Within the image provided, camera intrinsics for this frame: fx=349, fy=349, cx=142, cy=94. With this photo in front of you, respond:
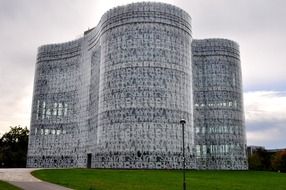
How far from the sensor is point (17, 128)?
10600 cm

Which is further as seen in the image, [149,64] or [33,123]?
[33,123]

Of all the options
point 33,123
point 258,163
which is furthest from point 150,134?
point 258,163

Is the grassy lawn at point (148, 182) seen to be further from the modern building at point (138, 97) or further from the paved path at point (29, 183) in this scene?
the modern building at point (138, 97)

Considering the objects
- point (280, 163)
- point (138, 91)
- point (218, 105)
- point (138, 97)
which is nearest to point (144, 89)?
point (138, 91)

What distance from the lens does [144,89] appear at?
70062 mm

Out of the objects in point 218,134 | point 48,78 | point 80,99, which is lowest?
point 218,134

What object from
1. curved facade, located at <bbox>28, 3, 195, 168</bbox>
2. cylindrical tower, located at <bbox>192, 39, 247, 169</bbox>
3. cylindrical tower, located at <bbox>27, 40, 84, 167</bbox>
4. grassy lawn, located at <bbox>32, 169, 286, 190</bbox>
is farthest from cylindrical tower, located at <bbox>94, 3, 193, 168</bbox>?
grassy lawn, located at <bbox>32, 169, 286, 190</bbox>

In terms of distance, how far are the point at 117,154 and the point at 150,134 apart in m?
7.58

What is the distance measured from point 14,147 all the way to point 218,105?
60.8 m

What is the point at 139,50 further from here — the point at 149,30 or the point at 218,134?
the point at 218,134

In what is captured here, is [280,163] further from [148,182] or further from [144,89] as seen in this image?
[148,182]

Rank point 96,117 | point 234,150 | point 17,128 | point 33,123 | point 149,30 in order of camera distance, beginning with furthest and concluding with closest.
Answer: point 17,128
point 33,123
point 234,150
point 96,117
point 149,30

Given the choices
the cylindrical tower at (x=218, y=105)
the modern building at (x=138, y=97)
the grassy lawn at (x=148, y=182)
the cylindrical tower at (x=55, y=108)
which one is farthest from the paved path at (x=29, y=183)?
the cylindrical tower at (x=218, y=105)

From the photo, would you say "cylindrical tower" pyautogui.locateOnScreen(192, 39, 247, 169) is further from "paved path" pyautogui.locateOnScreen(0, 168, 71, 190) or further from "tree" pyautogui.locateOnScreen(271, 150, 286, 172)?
"paved path" pyautogui.locateOnScreen(0, 168, 71, 190)
